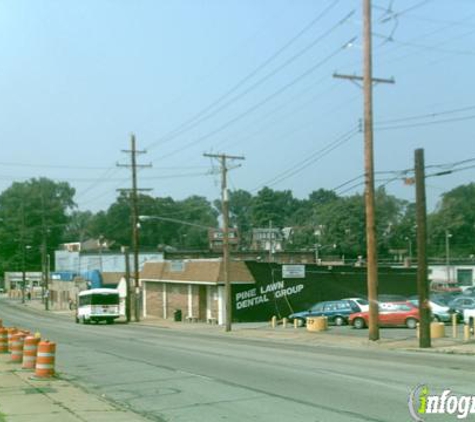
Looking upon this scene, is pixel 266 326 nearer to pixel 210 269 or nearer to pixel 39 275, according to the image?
pixel 210 269

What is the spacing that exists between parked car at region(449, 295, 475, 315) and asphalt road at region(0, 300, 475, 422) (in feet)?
54.6

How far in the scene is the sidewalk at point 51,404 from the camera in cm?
1199

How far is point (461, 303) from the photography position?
42969 mm

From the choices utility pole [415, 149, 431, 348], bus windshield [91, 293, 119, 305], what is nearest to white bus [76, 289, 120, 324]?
bus windshield [91, 293, 119, 305]

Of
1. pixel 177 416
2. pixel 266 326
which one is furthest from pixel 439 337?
pixel 177 416

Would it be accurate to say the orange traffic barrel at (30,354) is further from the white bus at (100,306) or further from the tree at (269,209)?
the tree at (269,209)

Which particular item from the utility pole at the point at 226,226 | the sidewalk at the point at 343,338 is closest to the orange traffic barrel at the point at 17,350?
the sidewalk at the point at 343,338

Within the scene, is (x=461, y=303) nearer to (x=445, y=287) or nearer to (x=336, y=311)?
(x=336, y=311)

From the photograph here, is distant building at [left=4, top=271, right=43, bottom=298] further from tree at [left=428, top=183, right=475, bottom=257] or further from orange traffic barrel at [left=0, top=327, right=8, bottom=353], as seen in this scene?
orange traffic barrel at [left=0, top=327, right=8, bottom=353]

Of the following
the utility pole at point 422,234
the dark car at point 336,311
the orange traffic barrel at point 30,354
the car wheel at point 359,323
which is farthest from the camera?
the dark car at point 336,311

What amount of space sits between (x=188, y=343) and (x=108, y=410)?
18.9 metres

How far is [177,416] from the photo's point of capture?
12.5m

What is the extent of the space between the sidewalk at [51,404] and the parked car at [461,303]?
1155 inches

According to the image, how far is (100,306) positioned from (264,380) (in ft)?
135
